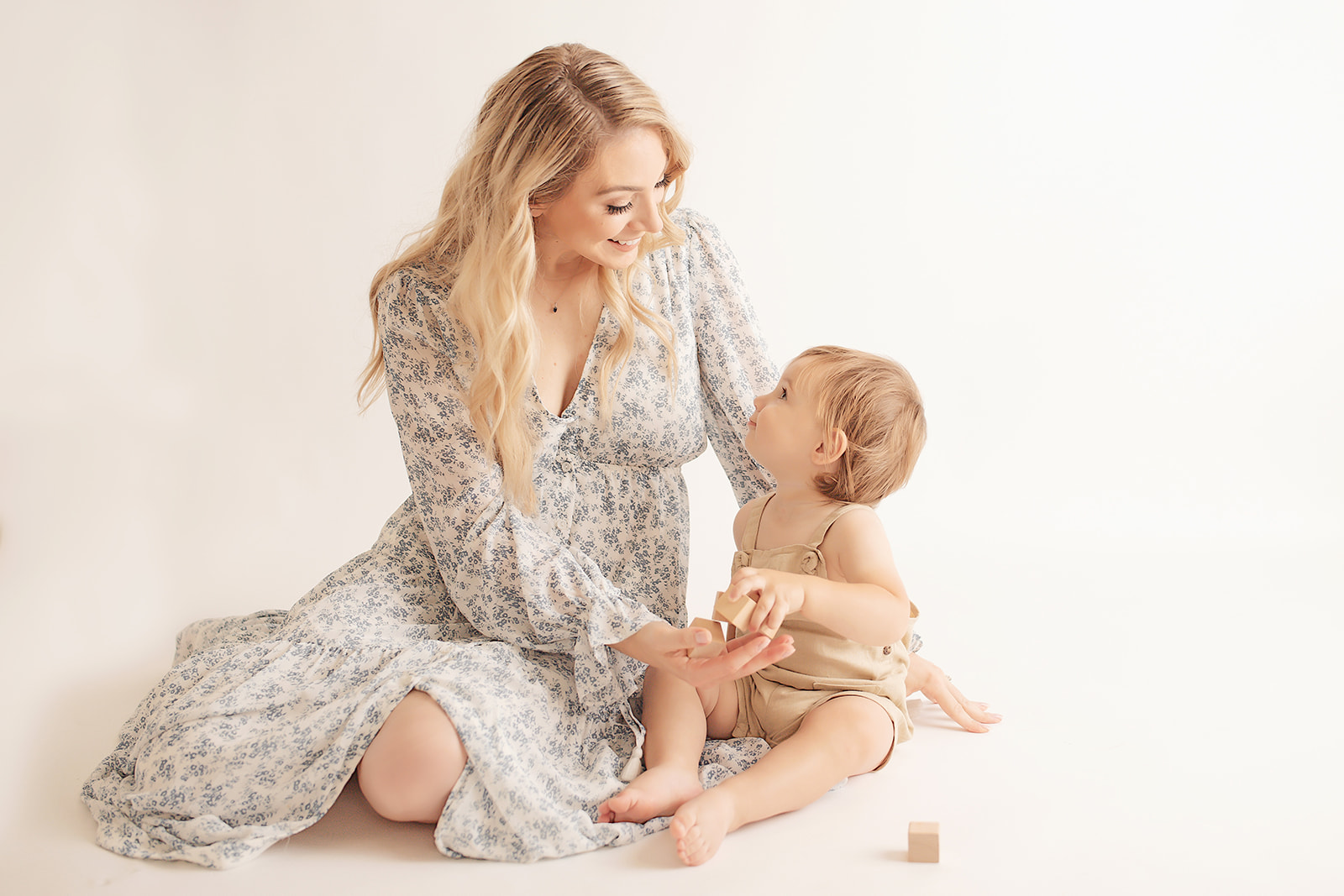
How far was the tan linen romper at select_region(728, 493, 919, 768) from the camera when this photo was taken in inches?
74.2

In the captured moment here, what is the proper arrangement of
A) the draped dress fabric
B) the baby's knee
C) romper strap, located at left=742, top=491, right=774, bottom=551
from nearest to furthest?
1. the draped dress fabric
2. the baby's knee
3. romper strap, located at left=742, top=491, right=774, bottom=551

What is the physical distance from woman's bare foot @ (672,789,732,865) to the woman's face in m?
0.90

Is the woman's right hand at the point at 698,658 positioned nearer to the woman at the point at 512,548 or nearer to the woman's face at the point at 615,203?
the woman at the point at 512,548

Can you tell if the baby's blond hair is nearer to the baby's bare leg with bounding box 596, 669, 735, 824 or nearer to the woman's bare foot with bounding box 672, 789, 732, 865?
the baby's bare leg with bounding box 596, 669, 735, 824

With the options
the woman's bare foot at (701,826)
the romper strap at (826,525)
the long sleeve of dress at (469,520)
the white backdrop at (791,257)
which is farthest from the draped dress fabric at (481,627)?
the white backdrop at (791,257)

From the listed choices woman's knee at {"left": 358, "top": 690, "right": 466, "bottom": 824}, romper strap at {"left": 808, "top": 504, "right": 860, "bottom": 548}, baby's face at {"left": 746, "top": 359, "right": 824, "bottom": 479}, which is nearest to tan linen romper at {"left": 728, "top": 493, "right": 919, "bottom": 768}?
romper strap at {"left": 808, "top": 504, "right": 860, "bottom": 548}

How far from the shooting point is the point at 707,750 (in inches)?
75.8

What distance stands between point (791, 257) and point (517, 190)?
1.60 m

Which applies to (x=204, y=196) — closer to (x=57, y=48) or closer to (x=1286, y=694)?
(x=57, y=48)

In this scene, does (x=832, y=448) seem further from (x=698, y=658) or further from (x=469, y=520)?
(x=469, y=520)

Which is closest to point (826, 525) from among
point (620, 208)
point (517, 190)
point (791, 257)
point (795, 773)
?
point (795, 773)

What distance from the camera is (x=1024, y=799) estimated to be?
1796 mm

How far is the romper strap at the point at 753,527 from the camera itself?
6.74 feet

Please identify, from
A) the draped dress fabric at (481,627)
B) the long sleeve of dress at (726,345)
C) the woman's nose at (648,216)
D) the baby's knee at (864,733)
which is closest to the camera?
the draped dress fabric at (481,627)
